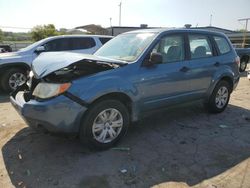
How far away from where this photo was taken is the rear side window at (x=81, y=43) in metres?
9.12

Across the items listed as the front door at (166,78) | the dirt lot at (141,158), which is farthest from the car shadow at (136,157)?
the front door at (166,78)

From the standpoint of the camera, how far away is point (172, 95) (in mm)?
4770

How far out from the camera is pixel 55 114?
349 centimetres

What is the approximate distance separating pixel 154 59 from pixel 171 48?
774 millimetres

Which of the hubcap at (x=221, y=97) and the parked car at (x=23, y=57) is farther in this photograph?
the parked car at (x=23, y=57)

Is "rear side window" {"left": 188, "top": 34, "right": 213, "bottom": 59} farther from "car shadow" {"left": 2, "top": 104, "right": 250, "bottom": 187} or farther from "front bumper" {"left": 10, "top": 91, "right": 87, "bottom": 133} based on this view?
"front bumper" {"left": 10, "top": 91, "right": 87, "bottom": 133}

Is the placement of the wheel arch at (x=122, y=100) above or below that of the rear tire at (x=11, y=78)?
above

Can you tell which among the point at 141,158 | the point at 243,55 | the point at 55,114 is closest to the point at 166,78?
the point at 141,158

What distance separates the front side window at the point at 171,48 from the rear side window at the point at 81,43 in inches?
197

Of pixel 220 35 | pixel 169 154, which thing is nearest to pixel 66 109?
pixel 169 154

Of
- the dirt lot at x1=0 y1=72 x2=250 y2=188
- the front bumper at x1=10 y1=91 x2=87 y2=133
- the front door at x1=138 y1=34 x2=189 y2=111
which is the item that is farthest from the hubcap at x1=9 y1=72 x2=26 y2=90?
the front door at x1=138 y1=34 x2=189 y2=111

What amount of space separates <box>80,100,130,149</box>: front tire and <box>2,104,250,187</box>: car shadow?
0.54 feet

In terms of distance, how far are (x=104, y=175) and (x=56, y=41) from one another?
6.26 meters

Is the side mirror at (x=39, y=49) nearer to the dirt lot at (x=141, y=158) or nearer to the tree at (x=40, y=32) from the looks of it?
the dirt lot at (x=141, y=158)
